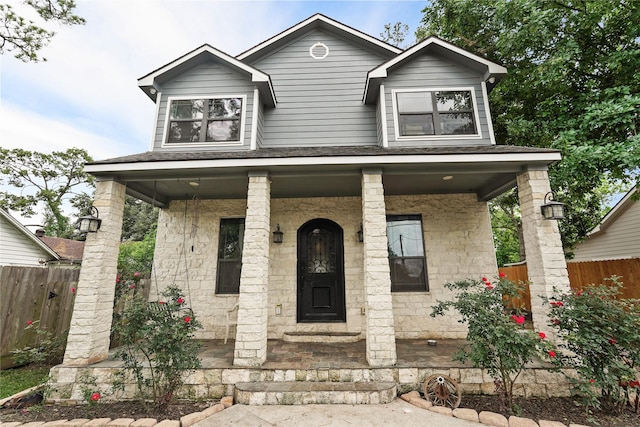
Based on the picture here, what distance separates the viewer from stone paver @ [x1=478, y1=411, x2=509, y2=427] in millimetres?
2770

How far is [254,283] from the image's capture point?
391 centimetres

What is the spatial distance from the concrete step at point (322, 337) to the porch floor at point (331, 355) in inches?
4.8

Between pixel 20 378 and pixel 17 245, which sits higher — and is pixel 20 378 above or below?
below

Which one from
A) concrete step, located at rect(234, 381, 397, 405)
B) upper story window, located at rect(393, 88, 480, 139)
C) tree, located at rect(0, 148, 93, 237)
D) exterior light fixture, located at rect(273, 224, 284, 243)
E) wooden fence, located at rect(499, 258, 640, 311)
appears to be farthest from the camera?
tree, located at rect(0, 148, 93, 237)

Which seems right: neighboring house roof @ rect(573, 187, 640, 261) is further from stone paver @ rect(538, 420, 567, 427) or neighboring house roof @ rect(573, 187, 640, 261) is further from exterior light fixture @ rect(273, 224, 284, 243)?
exterior light fixture @ rect(273, 224, 284, 243)

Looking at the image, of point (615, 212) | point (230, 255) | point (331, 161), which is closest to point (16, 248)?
point (230, 255)

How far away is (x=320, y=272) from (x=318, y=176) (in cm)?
229

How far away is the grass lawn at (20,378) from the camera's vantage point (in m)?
3.62

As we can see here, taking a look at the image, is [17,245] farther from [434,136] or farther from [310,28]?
[434,136]

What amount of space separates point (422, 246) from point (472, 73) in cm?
390

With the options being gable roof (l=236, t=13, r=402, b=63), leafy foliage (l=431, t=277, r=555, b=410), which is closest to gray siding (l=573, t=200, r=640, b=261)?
leafy foliage (l=431, t=277, r=555, b=410)

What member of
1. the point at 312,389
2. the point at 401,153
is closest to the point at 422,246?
the point at 401,153

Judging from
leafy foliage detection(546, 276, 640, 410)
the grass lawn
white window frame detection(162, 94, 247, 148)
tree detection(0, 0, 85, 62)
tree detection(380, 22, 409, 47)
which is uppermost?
tree detection(380, 22, 409, 47)

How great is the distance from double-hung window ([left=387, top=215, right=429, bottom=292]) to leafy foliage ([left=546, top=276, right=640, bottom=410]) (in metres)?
2.55
